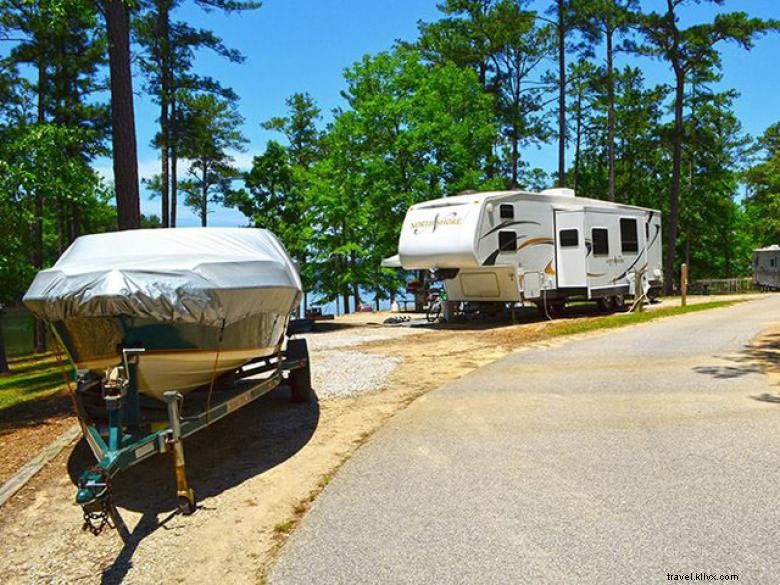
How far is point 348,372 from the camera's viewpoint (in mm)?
10336

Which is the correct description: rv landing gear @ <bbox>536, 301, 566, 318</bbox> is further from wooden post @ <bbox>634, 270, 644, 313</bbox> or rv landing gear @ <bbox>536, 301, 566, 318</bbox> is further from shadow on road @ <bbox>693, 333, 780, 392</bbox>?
shadow on road @ <bbox>693, 333, 780, 392</bbox>

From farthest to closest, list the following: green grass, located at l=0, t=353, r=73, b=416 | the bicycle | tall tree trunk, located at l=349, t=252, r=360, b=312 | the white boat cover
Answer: tall tree trunk, located at l=349, t=252, r=360, b=312
the bicycle
green grass, located at l=0, t=353, r=73, b=416
the white boat cover

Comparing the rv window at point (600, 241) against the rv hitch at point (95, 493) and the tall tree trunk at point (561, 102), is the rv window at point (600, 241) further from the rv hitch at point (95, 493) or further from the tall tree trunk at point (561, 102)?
the rv hitch at point (95, 493)

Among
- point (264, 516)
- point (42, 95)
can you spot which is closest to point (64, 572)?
point (264, 516)

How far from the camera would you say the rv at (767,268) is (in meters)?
32.3

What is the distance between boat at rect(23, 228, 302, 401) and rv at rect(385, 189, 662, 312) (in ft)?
30.6

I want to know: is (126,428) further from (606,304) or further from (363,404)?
(606,304)

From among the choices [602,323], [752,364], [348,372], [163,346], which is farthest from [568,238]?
[163,346]

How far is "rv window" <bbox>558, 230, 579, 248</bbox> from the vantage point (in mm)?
16688

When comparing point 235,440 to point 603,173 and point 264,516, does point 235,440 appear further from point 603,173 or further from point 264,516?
point 603,173

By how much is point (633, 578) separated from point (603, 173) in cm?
3825

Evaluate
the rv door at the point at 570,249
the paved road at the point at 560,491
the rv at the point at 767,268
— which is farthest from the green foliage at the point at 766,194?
the paved road at the point at 560,491

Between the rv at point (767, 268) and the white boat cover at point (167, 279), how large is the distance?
108ft

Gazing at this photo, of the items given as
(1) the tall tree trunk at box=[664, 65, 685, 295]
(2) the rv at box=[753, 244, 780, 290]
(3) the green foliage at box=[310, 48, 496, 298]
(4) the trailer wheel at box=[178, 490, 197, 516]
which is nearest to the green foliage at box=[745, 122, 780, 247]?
(2) the rv at box=[753, 244, 780, 290]
